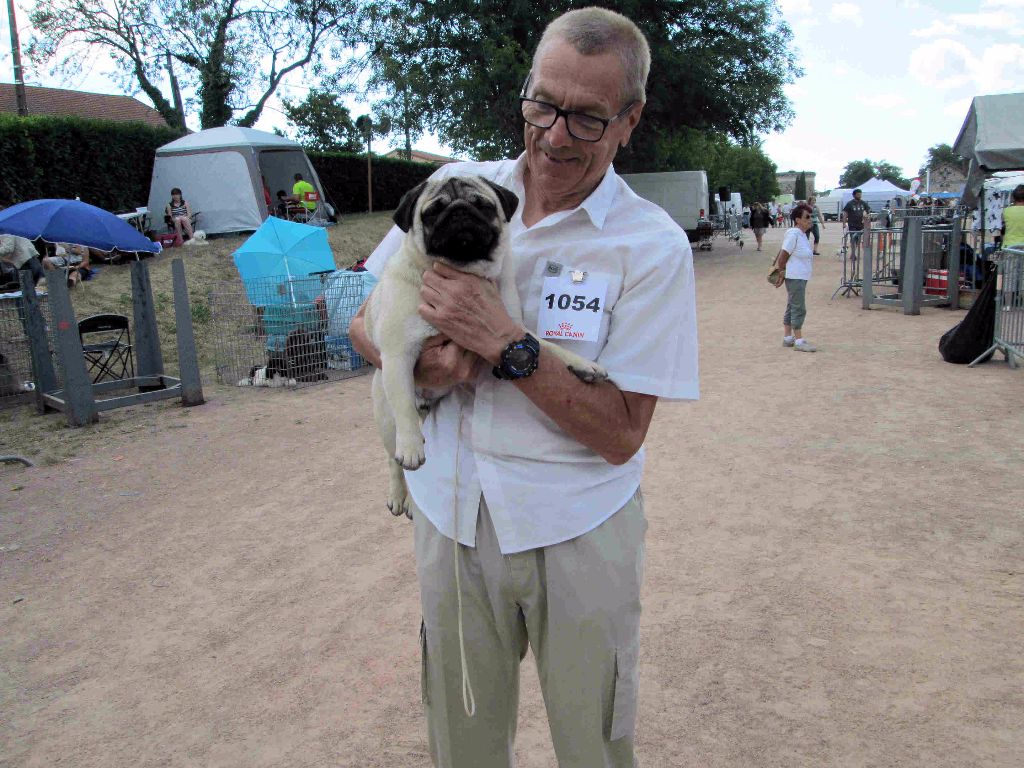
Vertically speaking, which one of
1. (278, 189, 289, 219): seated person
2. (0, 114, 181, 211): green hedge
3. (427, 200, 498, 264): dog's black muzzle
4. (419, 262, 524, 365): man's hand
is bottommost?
(419, 262, 524, 365): man's hand

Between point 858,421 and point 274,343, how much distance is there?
744 cm

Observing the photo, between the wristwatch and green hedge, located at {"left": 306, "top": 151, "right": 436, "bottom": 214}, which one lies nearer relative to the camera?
the wristwatch

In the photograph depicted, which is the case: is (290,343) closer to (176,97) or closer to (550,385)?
(550,385)

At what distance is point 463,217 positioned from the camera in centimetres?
211

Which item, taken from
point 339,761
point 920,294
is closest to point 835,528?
point 339,761

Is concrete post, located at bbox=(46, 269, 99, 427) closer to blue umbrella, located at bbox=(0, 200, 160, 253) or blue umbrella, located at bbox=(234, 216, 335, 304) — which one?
blue umbrella, located at bbox=(0, 200, 160, 253)

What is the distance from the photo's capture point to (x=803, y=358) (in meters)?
10.8

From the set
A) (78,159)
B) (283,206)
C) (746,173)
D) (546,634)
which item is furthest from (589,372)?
(746,173)

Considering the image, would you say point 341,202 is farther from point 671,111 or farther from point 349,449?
point 349,449

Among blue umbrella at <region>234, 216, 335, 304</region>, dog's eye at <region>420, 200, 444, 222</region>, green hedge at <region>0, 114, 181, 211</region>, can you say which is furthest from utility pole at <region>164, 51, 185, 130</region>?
dog's eye at <region>420, 200, 444, 222</region>

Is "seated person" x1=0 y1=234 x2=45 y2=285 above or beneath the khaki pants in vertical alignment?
above

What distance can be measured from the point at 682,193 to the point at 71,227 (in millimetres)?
A: 24503

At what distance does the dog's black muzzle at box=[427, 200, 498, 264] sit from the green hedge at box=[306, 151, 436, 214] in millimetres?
29426

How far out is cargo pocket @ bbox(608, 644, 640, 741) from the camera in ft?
6.61
